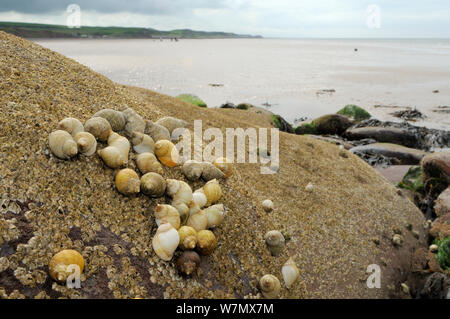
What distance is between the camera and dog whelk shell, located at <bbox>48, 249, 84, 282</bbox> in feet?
6.64

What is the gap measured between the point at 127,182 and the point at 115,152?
293 mm

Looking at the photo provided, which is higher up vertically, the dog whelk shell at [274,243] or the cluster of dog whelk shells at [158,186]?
the cluster of dog whelk shells at [158,186]

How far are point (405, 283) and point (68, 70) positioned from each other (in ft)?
17.4

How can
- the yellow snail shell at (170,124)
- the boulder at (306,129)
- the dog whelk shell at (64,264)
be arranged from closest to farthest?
the dog whelk shell at (64,264) < the yellow snail shell at (170,124) < the boulder at (306,129)

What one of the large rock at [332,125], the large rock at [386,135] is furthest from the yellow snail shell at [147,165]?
the large rock at [332,125]

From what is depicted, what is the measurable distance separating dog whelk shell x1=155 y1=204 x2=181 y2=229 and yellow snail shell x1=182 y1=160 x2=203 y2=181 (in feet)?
2.15

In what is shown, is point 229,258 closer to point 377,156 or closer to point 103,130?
point 103,130

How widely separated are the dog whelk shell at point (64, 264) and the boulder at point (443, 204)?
20.8 ft

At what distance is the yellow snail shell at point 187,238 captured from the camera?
95.9 inches

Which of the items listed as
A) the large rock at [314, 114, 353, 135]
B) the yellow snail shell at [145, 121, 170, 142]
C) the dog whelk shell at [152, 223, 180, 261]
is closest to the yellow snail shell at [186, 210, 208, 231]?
the dog whelk shell at [152, 223, 180, 261]

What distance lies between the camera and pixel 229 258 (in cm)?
287

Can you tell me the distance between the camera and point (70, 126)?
8.81ft

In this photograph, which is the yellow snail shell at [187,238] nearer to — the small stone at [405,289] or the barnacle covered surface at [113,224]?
the barnacle covered surface at [113,224]

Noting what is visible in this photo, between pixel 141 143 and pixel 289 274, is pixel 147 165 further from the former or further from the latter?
pixel 289 274
